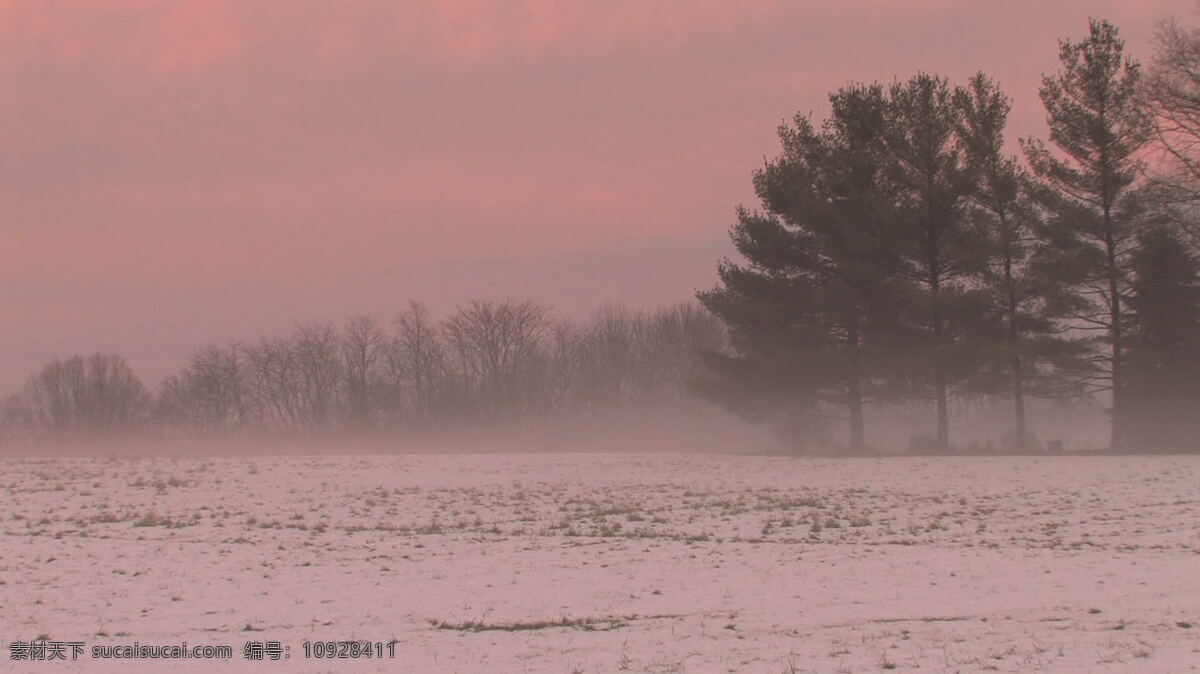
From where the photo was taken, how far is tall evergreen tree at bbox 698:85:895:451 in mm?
35594

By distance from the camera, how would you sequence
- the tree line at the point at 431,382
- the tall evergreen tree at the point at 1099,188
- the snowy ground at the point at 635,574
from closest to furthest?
the snowy ground at the point at 635,574 < the tall evergreen tree at the point at 1099,188 < the tree line at the point at 431,382

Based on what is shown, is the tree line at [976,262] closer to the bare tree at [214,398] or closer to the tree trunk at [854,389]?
the tree trunk at [854,389]

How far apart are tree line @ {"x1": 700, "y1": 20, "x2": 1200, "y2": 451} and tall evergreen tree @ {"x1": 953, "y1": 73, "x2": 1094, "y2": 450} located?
0.08 meters

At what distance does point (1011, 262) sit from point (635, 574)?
94.8ft

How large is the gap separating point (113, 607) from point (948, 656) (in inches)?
352

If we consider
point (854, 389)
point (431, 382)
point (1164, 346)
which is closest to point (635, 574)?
point (854, 389)

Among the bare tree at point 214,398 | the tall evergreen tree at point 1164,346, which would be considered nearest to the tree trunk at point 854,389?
the tall evergreen tree at point 1164,346

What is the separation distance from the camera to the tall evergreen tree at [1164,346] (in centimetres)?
3256

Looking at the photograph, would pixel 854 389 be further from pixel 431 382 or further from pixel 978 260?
pixel 431 382

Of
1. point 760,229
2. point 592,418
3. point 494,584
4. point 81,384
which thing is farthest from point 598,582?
point 81,384

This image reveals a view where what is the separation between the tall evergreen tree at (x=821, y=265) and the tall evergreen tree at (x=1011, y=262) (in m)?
3.66

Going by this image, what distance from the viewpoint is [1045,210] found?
3400 cm

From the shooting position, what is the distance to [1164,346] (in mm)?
33125

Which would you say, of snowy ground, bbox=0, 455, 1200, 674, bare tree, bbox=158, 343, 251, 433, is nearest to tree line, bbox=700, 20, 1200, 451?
snowy ground, bbox=0, 455, 1200, 674
